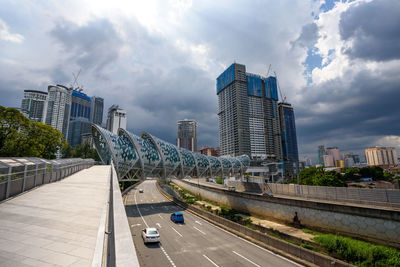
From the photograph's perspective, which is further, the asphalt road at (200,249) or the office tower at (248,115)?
the office tower at (248,115)

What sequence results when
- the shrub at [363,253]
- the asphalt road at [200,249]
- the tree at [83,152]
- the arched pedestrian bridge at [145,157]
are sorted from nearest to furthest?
the shrub at [363,253]
the asphalt road at [200,249]
the arched pedestrian bridge at [145,157]
the tree at [83,152]

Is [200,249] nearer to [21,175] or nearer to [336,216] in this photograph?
[21,175]

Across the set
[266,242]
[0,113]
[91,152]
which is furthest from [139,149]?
[91,152]

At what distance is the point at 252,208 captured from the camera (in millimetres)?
35406

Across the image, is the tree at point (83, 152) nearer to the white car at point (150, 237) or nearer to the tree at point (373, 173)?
the white car at point (150, 237)

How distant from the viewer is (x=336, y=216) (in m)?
22.4

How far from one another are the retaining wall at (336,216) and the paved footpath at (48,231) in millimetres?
24166

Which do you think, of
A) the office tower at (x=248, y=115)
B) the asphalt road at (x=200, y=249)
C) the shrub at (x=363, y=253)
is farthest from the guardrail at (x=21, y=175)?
the office tower at (x=248, y=115)

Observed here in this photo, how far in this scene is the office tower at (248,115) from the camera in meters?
171

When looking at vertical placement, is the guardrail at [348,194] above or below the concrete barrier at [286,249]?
above

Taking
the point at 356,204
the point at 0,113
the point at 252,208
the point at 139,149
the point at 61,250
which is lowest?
the point at 252,208

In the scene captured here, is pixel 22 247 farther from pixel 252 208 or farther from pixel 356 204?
pixel 252 208

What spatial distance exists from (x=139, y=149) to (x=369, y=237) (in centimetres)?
3709

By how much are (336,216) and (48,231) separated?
2651 cm
